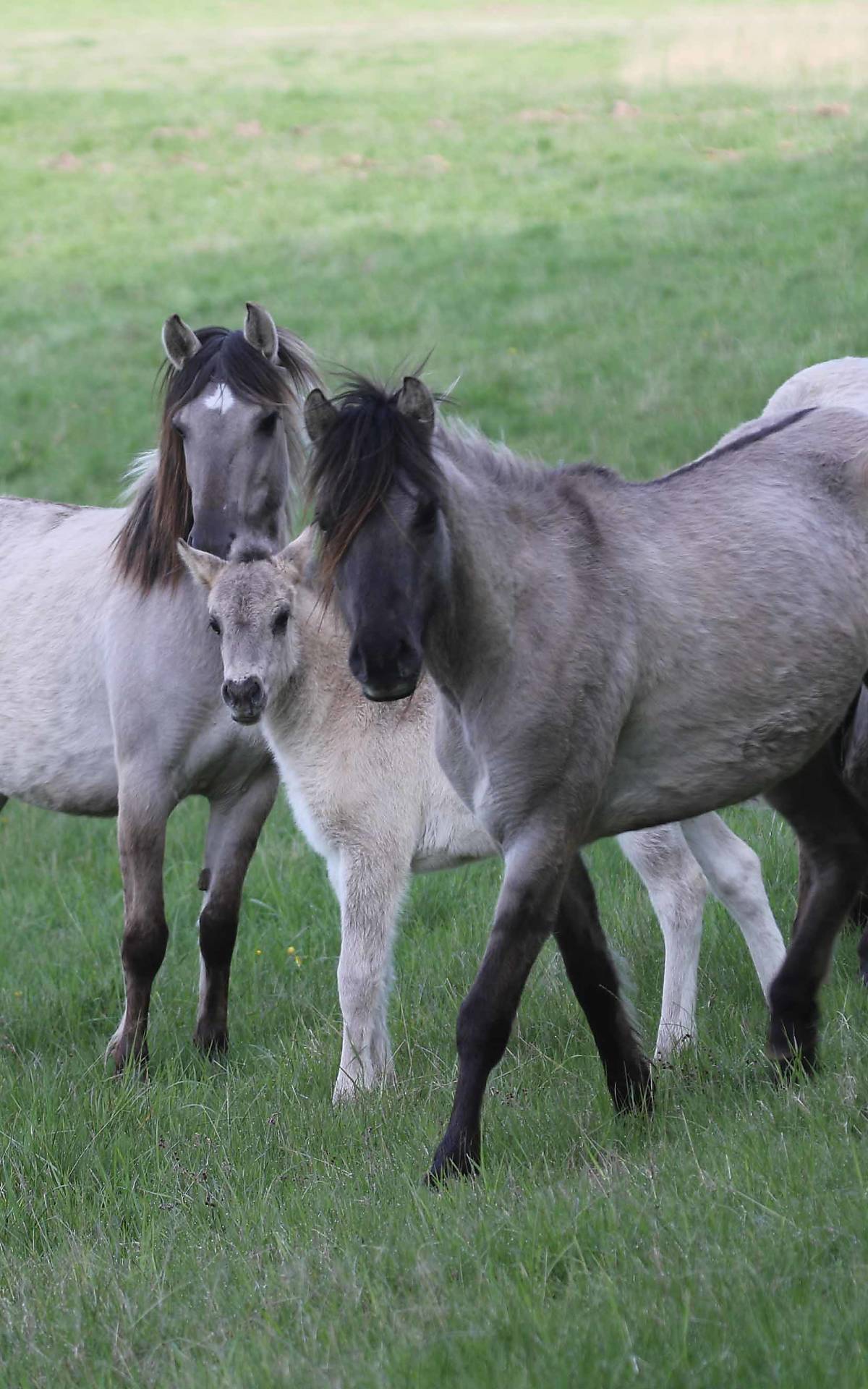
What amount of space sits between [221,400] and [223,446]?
0.69 feet

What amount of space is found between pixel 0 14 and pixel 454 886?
4120 centimetres

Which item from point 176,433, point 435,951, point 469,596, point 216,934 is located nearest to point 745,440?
point 469,596

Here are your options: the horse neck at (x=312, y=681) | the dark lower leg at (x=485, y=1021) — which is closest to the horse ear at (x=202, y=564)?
the horse neck at (x=312, y=681)

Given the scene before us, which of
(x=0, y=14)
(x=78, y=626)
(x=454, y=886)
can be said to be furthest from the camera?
(x=0, y=14)

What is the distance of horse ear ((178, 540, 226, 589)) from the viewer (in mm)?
5801

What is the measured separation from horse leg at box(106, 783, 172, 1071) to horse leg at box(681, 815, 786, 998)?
219cm

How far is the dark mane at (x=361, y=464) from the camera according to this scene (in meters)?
3.94

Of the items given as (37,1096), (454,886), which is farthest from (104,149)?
(37,1096)

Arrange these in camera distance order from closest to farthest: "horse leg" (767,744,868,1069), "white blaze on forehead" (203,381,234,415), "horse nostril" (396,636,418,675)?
"horse nostril" (396,636,418,675)
"horse leg" (767,744,868,1069)
"white blaze on forehead" (203,381,234,415)

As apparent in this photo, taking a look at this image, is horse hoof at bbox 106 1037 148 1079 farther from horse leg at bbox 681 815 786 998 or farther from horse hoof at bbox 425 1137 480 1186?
horse leg at bbox 681 815 786 998

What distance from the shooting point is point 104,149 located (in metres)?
27.1

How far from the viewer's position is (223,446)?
19.6ft

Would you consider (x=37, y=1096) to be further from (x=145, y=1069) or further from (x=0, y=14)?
(x=0, y=14)

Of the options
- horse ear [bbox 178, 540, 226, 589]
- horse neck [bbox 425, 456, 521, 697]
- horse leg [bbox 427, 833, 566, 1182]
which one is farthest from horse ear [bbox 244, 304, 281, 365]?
horse leg [bbox 427, 833, 566, 1182]
